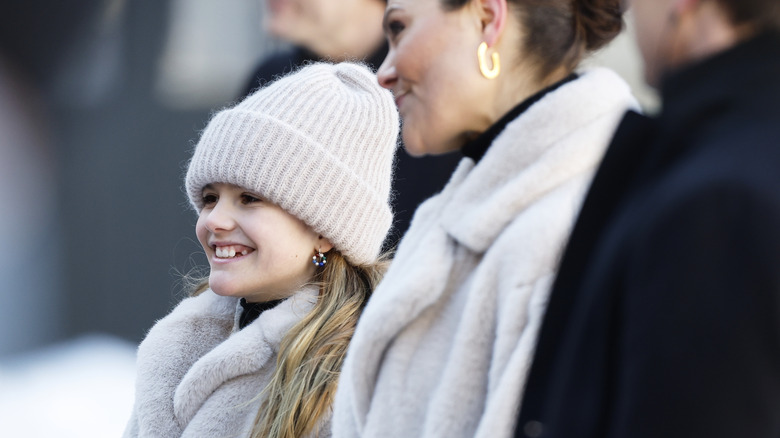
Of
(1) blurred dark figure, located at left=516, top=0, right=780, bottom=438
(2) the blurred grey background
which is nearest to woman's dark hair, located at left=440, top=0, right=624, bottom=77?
(1) blurred dark figure, located at left=516, top=0, right=780, bottom=438

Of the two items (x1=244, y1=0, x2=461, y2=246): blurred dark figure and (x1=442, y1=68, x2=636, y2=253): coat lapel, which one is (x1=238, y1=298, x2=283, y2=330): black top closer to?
(x1=244, y1=0, x2=461, y2=246): blurred dark figure

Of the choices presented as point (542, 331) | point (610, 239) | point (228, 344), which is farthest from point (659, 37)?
point (228, 344)

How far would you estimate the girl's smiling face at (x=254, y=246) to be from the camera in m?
1.95

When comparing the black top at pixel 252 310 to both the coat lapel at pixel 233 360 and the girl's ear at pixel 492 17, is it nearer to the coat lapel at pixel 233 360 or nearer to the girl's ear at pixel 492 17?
the coat lapel at pixel 233 360

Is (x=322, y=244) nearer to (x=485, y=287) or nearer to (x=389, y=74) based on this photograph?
(x=389, y=74)

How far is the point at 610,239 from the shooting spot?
35.1 inches

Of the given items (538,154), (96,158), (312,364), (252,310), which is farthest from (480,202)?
(96,158)

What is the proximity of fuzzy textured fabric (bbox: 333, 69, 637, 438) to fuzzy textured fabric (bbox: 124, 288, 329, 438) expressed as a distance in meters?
0.64

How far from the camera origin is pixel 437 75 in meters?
1.20

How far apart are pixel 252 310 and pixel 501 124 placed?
103 cm

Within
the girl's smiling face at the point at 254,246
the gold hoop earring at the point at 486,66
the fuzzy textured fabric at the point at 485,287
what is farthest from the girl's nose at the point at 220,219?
the gold hoop earring at the point at 486,66

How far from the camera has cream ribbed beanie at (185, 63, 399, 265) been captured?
1940mm

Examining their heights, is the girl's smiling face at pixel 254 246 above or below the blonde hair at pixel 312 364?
above

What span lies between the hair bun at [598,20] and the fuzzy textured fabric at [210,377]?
906 mm
